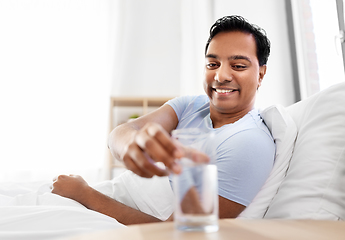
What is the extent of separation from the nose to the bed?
0.65ft

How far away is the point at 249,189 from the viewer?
0.92m

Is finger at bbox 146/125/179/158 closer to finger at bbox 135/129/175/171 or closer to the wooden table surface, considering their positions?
finger at bbox 135/129/175/171

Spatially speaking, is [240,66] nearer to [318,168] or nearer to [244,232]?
[318,168]

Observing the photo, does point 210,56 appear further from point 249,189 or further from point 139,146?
point 139,146

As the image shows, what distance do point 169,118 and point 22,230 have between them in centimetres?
82

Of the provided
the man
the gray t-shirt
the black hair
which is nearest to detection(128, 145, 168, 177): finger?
the man

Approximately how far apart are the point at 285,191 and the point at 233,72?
528 mm

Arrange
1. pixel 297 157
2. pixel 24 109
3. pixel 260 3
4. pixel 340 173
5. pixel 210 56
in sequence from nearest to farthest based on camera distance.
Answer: pixel 340 173, pixel 297 157, pixel 210 56, pixel 260 3, pixel 24 109

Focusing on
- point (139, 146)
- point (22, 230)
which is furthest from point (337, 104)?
point (22, 230)

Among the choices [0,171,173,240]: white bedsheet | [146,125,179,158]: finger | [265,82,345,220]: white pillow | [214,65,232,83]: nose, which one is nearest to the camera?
[146,125,179,158]: finger

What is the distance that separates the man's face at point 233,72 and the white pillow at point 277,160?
0.68 ft

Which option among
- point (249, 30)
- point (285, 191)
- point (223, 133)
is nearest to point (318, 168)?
point (285, 191)

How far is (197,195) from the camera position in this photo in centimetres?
47

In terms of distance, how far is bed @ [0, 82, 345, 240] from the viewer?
69 centimetres
